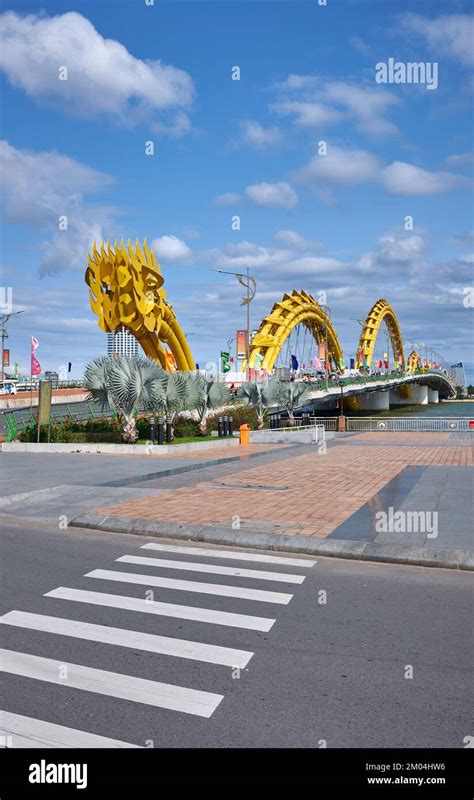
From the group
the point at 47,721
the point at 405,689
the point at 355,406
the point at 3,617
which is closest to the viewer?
the point at 47,721

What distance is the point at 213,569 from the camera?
8000 millimetres

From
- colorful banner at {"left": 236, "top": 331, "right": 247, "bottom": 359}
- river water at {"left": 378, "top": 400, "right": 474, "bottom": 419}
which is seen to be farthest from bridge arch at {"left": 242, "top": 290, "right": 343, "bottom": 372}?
colorful banner at {"left": 236, "top": 331, "right": 247, "bottom": 359}

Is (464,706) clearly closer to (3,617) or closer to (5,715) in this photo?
(5,715)

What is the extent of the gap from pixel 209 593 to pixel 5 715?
2960 millimetres

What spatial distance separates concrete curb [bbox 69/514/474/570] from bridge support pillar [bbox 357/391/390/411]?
10456 centimetres

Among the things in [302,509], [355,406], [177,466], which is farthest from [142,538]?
[355,406]

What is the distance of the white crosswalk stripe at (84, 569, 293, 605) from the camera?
688 centimetres

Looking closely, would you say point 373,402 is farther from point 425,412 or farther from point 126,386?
point 126,386

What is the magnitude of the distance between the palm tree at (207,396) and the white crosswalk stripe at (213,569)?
1894 cm

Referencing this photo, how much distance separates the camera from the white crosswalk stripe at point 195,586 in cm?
688

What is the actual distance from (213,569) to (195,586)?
758 mm

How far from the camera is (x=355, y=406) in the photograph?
4318 inches

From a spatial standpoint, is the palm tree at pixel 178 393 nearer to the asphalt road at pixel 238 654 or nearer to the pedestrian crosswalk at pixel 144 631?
the pedestrian crosswalk at pixel 144 631

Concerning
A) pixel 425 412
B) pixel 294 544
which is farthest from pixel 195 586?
pixel 425 412
